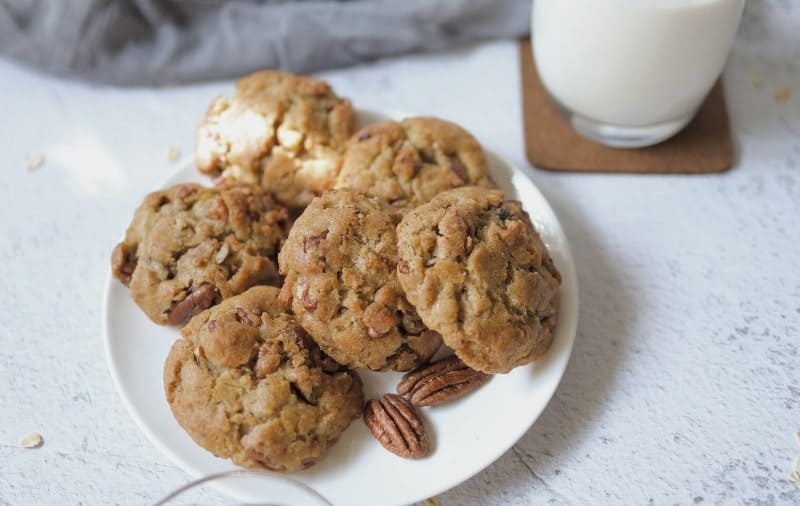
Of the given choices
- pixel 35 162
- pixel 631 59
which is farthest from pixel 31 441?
pixel 631 59

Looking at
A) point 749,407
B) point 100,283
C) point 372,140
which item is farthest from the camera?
point 100,283

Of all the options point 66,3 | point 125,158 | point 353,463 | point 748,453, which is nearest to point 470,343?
point 353,463

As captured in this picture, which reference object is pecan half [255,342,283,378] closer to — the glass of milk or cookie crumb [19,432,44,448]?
cookie crumb [19,432,44,448]

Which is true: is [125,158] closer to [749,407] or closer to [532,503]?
[532,503]

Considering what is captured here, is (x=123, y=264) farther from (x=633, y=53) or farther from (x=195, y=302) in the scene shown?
(x=633, y=53)

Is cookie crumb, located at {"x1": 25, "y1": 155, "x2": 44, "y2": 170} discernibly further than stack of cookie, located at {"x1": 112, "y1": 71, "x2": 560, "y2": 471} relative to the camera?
Yes

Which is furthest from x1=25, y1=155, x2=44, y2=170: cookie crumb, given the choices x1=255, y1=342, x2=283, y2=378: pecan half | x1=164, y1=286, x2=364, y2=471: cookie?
x1=255, y1=342, x2=283, y2=378: pecan half
